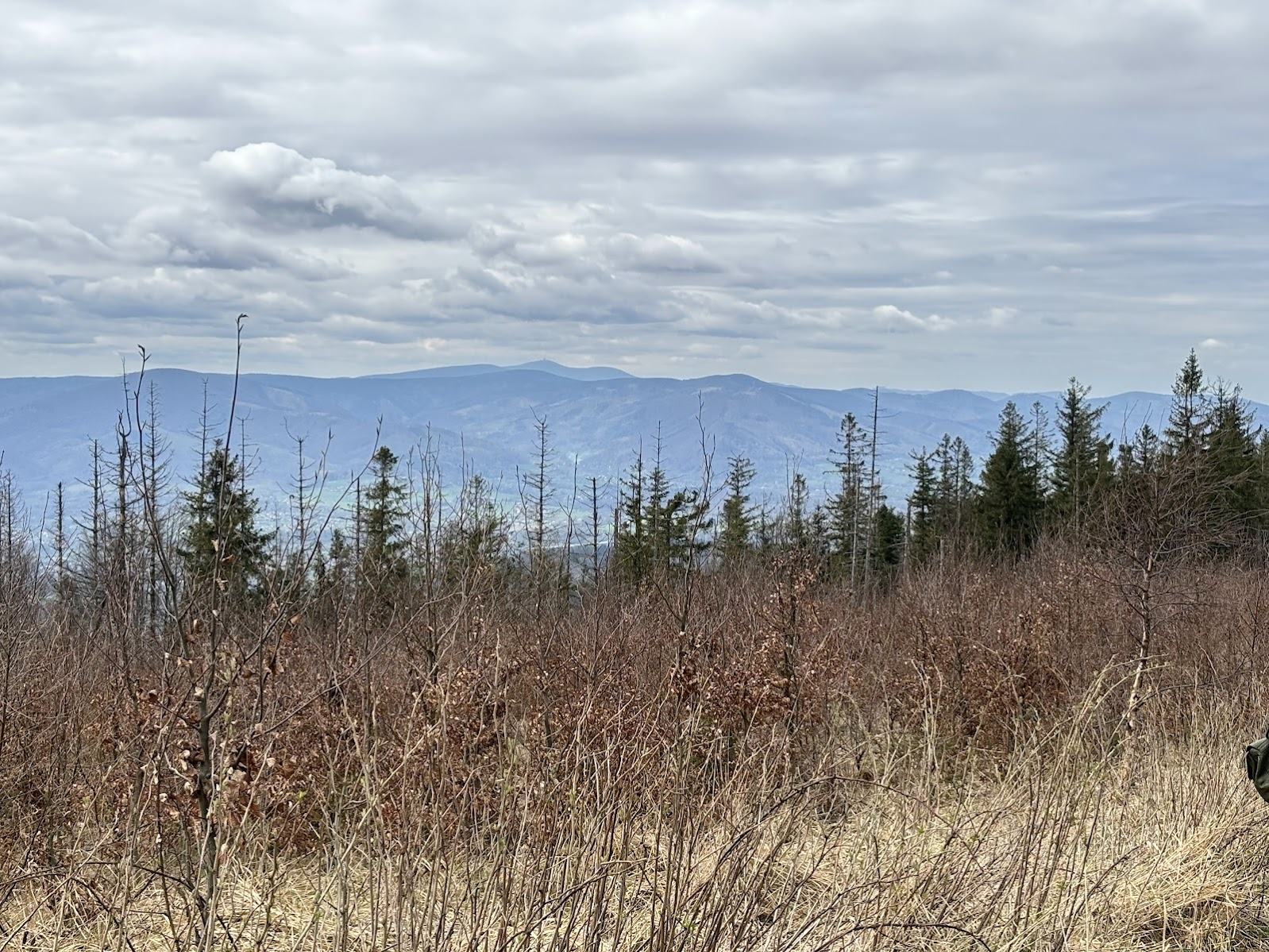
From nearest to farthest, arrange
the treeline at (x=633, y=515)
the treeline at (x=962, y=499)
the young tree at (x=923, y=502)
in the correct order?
1. the treeline at (x=633, y=515)
2. the treeline at (x=962, y=499)
3. the young tree at (x=923, y=502)

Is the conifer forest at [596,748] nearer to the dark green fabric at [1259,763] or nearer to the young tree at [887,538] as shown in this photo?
the dark green fabric at [1259,763]

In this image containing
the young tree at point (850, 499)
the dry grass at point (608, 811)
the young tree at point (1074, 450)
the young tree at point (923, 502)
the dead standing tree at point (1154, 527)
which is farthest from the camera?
the young tree at point (850, 499)

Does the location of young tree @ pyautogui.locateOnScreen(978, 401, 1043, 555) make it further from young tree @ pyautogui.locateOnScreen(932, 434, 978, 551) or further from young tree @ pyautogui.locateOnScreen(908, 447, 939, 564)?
young tree @ pyautogui.locateOnScreen(908, 447, 939, 564)

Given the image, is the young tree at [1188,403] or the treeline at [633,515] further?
the young tree at [1188,403]

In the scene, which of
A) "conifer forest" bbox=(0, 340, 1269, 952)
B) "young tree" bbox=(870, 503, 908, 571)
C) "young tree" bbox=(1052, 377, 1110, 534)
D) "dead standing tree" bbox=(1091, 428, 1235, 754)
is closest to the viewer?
"conifer forest" bbox=(0, 340, 1269, 952)

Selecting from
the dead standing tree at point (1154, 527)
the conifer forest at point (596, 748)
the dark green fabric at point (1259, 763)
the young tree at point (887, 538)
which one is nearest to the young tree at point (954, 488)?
the young tree at point (887, 538)

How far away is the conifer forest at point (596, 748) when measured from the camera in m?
3.27

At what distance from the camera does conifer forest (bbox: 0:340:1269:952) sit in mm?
3266

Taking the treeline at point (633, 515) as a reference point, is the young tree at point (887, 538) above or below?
below

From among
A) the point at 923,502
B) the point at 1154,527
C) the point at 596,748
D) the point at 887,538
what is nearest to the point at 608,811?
the point at 596,748

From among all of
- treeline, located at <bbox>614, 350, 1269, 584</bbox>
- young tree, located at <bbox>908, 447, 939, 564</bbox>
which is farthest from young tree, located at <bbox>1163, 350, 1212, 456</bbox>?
young tree, located at <bbox>908, 447, 939, 564</bbox>

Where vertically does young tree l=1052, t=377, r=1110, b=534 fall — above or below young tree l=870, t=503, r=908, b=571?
above

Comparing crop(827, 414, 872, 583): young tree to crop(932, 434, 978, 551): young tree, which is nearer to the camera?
crop(932, 434, 978, 551): young tree

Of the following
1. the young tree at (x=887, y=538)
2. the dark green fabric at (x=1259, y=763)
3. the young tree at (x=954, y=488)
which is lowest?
the young tree at (x=887, y=538)
